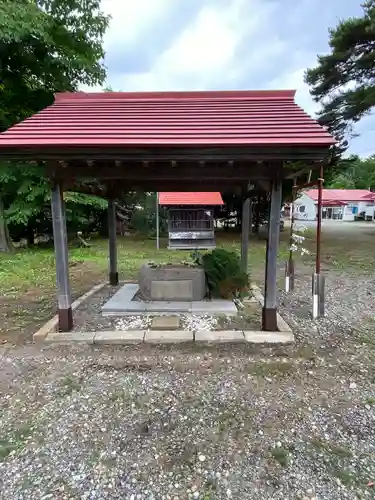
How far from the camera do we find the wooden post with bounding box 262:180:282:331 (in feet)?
10.9

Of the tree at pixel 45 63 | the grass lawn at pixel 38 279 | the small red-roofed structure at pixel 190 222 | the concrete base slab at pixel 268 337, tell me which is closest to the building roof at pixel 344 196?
the small red-roofed structure at pixel 190 222

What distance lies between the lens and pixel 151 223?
16312 mm

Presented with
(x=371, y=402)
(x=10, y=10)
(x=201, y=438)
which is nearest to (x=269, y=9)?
(x=10, y=10)

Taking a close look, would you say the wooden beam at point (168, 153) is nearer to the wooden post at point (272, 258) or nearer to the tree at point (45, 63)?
the wooden post at point (272, 258)

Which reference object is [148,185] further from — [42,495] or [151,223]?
[151,223]

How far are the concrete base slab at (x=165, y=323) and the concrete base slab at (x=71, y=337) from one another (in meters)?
0.74

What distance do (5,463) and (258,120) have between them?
3.53 meters

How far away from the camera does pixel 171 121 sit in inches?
131

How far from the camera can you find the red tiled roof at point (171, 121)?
112 inches

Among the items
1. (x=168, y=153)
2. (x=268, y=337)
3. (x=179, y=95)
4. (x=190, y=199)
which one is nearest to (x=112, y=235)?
(x=179, y=95)

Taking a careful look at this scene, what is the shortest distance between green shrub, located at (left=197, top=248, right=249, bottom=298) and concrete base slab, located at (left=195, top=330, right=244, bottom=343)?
1.28 meters

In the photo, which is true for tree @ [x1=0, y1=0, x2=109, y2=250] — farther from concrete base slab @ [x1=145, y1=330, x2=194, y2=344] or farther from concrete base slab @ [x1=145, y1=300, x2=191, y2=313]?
concrete base slab @ [x1=145, y1=330, x2=194, y2=344]

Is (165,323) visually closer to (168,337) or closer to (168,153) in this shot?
(168,337)

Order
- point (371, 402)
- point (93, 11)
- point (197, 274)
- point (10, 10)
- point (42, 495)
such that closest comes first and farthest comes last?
point (42, 495), point (371, 402), point (197, 274), point (10, 10), point (93, 11)
